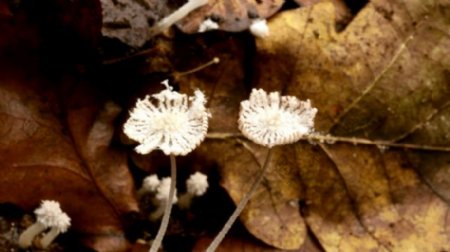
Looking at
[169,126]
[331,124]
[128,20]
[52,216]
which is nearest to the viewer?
[169,126]

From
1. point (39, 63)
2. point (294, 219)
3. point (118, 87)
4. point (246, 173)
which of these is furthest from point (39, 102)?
point (294, 219)

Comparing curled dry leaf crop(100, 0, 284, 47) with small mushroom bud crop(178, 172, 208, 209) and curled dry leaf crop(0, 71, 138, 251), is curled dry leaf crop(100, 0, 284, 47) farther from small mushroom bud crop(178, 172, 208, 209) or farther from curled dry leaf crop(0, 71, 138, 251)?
small mushroom bud crop(178, 172, 208, 209)

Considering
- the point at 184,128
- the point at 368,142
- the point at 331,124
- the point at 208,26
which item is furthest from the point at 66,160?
the point at 368,142

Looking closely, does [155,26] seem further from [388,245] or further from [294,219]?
[388,245]

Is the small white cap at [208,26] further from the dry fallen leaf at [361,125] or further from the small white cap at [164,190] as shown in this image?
the small white cap at [164,190]

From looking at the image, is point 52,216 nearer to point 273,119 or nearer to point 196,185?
point 196,185
